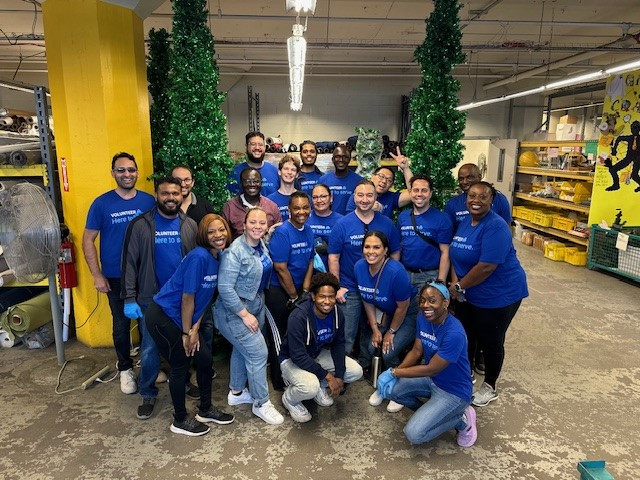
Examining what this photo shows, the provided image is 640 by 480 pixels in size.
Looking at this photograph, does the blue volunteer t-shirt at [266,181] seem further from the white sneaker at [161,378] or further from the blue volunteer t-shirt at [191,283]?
the white sneaker at [161,378]

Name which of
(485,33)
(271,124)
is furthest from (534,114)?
(271,124)

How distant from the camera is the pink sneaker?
305cm

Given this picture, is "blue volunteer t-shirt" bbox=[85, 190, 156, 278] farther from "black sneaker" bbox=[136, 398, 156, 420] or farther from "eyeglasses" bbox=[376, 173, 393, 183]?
"eyeglasses" bbox=[376, 173, 393, 183]

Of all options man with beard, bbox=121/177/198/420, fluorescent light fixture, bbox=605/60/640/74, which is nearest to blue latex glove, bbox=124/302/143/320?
man with beard, bbox=121/177/198/420

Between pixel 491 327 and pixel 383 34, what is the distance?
796cm

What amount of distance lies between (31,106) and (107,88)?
38.6 feet

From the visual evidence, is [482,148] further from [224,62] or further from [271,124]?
[224,62]

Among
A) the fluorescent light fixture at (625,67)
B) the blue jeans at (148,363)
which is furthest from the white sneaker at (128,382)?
the fluorescent light fixture at (625,67)

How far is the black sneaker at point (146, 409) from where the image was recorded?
3311 mm

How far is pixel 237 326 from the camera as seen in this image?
3.13 metres

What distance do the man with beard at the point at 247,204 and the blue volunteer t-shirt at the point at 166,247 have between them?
605 mm

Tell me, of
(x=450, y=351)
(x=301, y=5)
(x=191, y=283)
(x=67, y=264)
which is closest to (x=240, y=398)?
(x=191, y=283)

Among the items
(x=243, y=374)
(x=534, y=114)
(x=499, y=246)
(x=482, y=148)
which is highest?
(x=534, y=114)

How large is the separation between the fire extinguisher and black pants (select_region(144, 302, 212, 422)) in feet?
5.79
